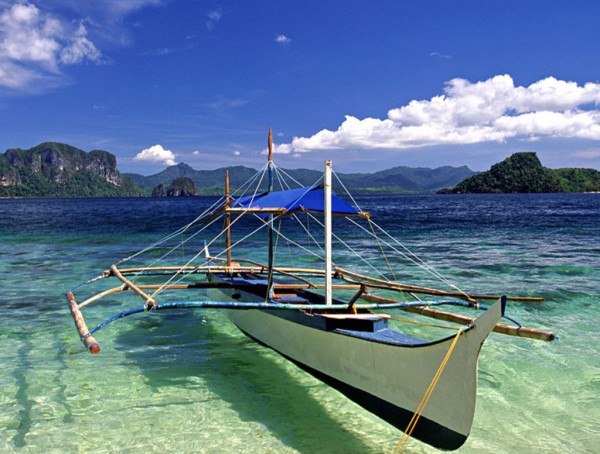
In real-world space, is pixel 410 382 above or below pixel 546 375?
above

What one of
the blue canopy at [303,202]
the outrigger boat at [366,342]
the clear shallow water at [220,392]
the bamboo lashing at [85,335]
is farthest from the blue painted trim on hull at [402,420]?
the bamboo lashing at [85,335]

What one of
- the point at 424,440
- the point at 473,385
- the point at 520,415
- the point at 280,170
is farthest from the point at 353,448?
the point at 280,170

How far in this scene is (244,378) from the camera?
8859 mm

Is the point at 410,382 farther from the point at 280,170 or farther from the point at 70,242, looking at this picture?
the point at 70,242

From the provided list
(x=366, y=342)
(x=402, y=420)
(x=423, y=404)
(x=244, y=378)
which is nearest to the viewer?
(x=423, y=404)

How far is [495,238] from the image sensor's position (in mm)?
34344

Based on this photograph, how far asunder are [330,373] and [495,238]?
99.1ft

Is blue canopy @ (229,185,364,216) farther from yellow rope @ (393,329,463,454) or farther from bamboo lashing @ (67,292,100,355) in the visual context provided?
yellow rope @ (393,329,463,454)

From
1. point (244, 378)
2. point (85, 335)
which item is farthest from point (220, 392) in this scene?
point (85, 335)

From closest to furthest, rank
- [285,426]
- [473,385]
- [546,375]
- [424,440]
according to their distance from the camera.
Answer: [473,385], [424,440], [285,426], [546,375]

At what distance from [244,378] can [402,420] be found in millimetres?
3544

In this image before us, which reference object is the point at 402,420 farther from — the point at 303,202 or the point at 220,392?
the point at 303,202

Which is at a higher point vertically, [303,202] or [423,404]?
[303,202]

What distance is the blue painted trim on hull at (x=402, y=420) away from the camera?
223 inches
